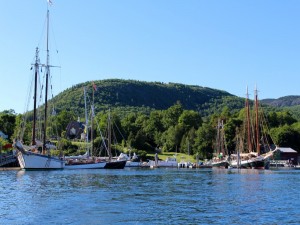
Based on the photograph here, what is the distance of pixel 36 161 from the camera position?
90.8 metres

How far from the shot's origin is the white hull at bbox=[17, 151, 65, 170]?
89375mm

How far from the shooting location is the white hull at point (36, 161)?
89.4m

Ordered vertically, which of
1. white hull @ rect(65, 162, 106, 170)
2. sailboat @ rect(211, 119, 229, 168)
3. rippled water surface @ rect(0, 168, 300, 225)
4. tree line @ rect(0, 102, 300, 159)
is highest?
tree line @ rect(0, 102, 300, 159)

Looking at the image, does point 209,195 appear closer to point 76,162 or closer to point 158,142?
point 76,162

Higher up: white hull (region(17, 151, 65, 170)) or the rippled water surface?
white hull (region(17, 151, 65, 170))

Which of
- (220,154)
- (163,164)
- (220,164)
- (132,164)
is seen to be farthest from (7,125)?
(220,164)

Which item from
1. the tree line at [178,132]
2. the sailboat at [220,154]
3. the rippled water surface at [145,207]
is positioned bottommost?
the rippled water surface at [145,207]

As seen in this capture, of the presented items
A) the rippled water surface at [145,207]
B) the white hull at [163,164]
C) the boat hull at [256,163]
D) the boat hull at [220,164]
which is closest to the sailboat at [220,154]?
the boat hull at [220,164]

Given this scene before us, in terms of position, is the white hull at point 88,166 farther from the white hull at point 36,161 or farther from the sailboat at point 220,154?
the sailboat at point 220,154

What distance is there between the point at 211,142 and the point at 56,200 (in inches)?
4877

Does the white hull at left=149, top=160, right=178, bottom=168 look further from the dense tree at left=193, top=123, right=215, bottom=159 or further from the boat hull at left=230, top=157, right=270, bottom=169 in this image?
the boat hull at left=230, top=157, right=270, bottom=169

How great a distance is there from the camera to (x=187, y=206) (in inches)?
1404

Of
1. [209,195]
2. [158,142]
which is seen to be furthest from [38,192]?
[158,142]

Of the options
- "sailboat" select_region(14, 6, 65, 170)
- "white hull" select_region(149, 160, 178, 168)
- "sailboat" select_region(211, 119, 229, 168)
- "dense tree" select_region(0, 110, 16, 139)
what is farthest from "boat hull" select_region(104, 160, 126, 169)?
"dense tree" select_region(0, 110, 16, 139)
